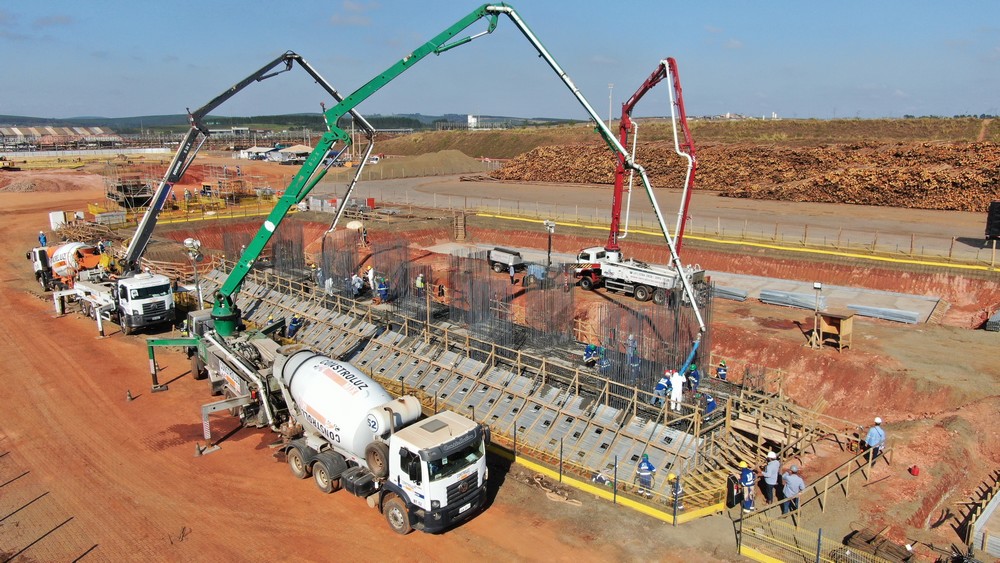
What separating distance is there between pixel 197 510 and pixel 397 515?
539 centimetres

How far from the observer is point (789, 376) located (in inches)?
1008

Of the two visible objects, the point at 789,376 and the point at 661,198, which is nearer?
the point at 789,376

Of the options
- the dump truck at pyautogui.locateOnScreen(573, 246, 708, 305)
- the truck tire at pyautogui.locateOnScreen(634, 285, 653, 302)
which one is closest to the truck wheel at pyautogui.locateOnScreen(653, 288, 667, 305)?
the dump truck at pyautogui.locateOnScreen(573, 246, 708, 305)

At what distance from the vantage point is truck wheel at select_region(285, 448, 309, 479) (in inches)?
685

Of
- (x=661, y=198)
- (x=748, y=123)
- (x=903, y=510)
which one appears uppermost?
(x=748, y=123)

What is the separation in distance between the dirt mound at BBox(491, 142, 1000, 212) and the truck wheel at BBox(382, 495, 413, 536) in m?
54.0

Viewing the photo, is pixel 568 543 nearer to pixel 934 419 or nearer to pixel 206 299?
pixel 934 419

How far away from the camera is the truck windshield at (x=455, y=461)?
14.0m

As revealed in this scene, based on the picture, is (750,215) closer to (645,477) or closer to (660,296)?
(660,296)

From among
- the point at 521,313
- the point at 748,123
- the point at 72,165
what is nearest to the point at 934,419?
the point at 521,313

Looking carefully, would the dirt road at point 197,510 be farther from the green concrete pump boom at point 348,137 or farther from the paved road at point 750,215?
the paved road at point 750,215

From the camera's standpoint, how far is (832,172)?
58.5 m

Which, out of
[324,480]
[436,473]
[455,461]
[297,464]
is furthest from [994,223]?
[297,464]

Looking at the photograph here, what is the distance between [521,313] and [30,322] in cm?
2516
